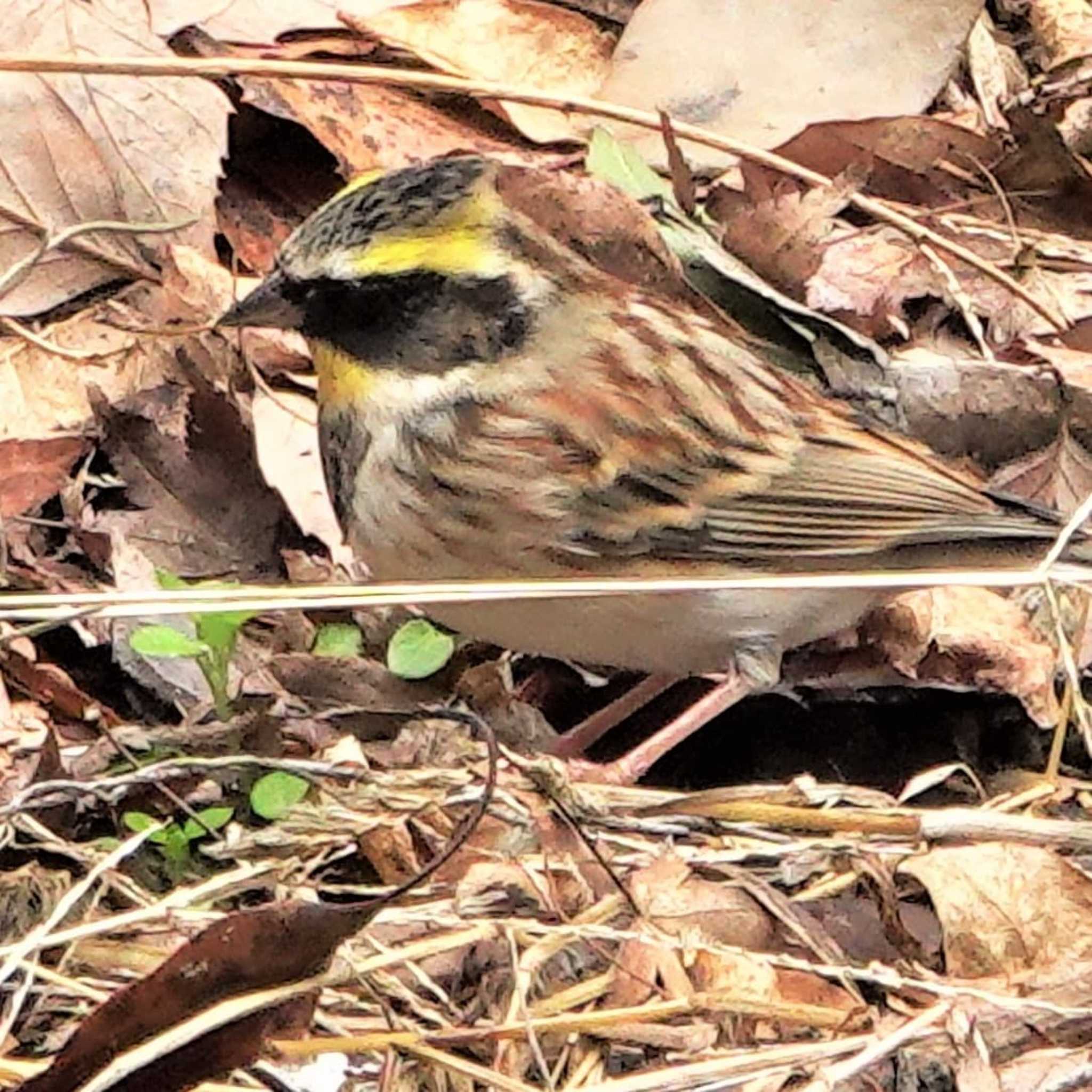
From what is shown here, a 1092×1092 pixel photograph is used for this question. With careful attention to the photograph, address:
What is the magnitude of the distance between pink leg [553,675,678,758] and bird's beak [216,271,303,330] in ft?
2.74

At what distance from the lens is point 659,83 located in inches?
196

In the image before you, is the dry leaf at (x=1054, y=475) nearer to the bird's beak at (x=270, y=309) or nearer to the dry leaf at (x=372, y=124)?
the dry leaf at (x=372, y=124)

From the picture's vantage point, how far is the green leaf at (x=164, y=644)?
3.42m

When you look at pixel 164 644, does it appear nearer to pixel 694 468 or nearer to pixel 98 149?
pixel 694 468

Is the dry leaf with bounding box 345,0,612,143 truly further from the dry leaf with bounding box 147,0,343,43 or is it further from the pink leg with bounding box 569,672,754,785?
the pink leg with bounding box 569,672,754,785

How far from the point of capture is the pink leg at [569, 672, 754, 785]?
3846mm

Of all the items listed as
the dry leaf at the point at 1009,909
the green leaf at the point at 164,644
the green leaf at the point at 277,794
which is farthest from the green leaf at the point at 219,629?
the dry leaf at the point at 1009,909

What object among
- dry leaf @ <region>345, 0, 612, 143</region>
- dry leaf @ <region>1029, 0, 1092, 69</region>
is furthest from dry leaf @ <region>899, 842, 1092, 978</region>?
dry leaf @ <region>1029, 0, 1092, 69</region>

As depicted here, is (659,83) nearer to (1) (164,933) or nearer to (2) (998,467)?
(2) (998,467)

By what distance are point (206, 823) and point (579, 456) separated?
890 millimetres

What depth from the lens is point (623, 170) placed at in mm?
4684

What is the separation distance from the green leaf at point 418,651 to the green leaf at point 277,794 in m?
0.46

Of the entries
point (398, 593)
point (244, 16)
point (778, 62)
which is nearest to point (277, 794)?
point (398, 593)

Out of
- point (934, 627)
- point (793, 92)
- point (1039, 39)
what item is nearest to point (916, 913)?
point (934, 627)
